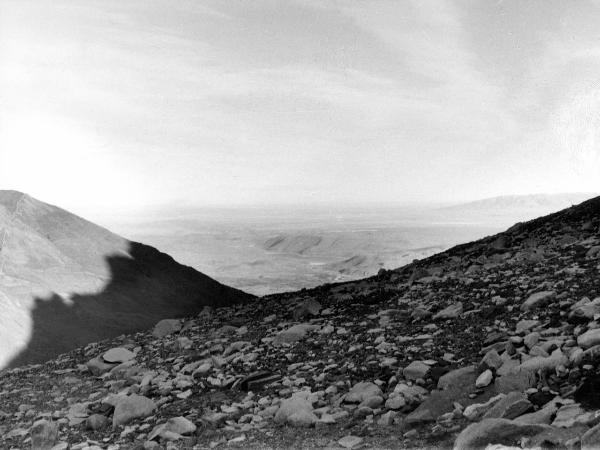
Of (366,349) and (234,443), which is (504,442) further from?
(366,349)

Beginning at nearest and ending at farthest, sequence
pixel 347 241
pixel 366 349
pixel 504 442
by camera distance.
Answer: pixel 504 442 → pixel 366 349 → pixel 347 241

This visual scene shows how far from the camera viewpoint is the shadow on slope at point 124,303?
67.2 ft

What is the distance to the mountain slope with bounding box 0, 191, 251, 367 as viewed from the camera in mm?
20484

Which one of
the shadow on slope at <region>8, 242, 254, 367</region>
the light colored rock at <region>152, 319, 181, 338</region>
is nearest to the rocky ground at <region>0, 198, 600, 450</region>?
the light colored rock at <region>152, 319, 181, 338</region>

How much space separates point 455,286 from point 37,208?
30900 mm

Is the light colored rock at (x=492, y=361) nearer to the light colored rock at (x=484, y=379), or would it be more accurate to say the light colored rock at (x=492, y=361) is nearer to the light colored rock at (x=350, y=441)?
the light colored rock at (x=484, y=379)

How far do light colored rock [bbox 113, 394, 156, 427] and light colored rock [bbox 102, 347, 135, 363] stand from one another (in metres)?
4.25

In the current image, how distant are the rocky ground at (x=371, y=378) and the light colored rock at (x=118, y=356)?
0.06 meters

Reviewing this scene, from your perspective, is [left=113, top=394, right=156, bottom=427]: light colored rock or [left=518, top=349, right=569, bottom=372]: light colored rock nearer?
[left=518, top=349, right=569, bottom=372]: light colored rock

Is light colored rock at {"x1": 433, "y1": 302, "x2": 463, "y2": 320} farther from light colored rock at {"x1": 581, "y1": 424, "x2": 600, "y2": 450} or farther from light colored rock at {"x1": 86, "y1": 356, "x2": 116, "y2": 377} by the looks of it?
light colored rock at {"x1": 86, "y1": 356, "x2": 116, "y2": 377}

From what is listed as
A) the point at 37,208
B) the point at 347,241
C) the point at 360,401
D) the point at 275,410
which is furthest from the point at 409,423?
the point at 347,241

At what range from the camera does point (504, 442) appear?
4016 mm

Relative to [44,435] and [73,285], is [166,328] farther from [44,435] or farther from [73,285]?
[73,285]

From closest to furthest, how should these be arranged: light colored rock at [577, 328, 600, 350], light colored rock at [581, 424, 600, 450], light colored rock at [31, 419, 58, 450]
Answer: light colored rock at [581, 424, 600, 450]
light colored rock at [577, 328, 600, 350]
light colored rock at [31, 419, 58, 450]
